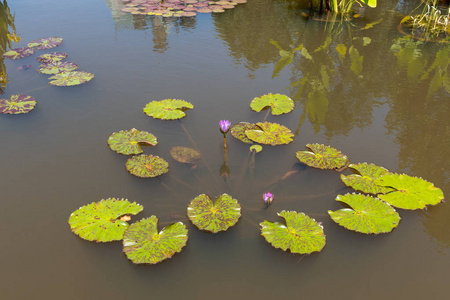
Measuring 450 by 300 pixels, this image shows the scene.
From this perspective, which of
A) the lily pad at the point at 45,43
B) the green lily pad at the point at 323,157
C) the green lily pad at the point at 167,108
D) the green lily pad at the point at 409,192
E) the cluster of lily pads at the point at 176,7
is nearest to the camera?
the green lily pad at the point at 409,192

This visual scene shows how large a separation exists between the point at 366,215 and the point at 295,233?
64cm

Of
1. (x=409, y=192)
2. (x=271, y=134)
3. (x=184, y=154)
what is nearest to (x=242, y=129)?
(x=271, y=134)

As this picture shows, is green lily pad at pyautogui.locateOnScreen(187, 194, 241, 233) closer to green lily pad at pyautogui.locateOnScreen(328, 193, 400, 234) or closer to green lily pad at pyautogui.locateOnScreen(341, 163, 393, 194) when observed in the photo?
green lily pad at pyautogui.locateOnScreen(328, 193, 400, 234)

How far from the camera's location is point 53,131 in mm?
3688

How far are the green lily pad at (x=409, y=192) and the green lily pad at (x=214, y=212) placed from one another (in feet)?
4.20

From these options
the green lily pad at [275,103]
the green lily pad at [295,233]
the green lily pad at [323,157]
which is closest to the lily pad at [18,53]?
the green lily pad at [275,103]

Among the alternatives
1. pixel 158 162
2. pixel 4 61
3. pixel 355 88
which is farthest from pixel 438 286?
pixel 4 61

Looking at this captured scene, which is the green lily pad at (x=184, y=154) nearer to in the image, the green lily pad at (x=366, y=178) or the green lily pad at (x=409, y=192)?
the green lily pad at (x=366, y=178)

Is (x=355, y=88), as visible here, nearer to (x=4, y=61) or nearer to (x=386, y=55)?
(x=386, y=55)

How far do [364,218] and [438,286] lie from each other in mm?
634

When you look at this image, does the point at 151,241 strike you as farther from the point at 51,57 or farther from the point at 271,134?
the point at 51,57

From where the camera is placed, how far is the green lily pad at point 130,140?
10.9 ft

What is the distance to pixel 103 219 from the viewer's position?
8.34ft

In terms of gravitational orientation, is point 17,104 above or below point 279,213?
above
